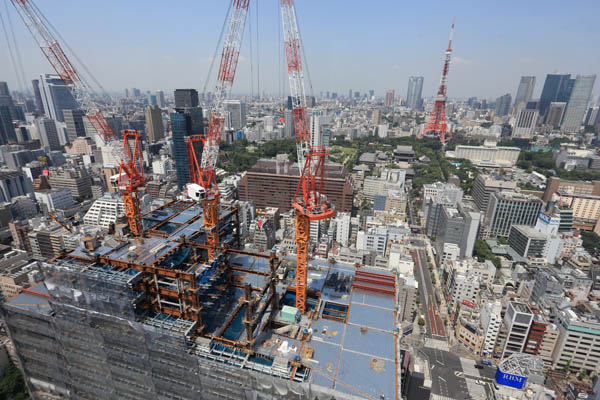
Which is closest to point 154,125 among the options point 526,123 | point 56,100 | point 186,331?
point 56,100

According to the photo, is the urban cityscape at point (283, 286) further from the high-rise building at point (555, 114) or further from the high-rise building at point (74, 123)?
the high-rise building at point (555, 114)

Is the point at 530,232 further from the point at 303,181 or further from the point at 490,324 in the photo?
the point at 303,181

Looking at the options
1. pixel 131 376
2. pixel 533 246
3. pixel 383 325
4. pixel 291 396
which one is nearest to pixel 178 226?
pixel 131 376

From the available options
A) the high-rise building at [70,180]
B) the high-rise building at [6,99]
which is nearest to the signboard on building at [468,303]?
the high-rise building at [70,180]

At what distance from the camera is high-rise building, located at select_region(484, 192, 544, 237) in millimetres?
69625

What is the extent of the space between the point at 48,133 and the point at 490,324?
593 feet

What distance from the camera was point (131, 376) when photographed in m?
25.4

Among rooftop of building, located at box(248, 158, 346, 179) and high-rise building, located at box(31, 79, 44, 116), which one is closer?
rooftop of building, located at box(248, 158, 346, 179)

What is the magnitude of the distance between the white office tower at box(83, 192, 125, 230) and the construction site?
122 ft

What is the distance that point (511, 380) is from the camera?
37094 millimetres

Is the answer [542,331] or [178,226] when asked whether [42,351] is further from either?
[542,331]

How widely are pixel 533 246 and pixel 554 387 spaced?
3163 cm

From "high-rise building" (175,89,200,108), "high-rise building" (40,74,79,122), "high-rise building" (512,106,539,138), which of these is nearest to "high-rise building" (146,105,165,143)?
"high-rise building" (175,89,200,108)

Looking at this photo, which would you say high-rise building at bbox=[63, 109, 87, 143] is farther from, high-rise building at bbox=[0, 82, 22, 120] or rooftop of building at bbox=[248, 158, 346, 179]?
rooftop of building at bbox=[248, 158, 346, 179]
